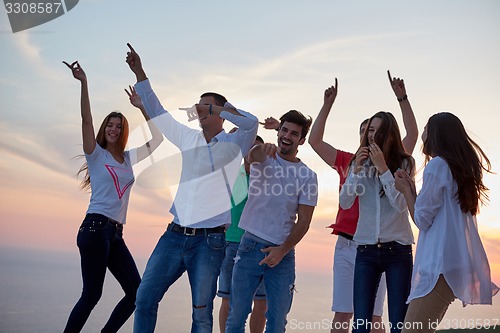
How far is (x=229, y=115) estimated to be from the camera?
5.72 meters

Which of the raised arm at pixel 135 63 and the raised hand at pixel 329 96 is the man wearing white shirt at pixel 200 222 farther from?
the raised hand at pixel 329 96

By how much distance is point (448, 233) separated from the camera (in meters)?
4.72

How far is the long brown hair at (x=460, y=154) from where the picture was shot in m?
4.75

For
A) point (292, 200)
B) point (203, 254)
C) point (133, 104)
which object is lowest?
point (203, 254)

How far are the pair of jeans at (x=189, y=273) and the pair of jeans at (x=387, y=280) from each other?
1276 millimetres

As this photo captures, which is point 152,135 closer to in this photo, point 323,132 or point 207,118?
point 207,118

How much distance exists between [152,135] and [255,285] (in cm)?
199

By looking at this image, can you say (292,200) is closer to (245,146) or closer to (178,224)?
(245,146)

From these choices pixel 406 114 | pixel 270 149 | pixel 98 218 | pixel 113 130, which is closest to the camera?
pixel 270 149

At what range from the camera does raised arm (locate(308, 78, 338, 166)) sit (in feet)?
22.1

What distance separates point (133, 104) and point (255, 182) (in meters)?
1.57

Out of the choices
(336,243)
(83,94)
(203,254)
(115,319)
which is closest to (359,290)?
(336,243)

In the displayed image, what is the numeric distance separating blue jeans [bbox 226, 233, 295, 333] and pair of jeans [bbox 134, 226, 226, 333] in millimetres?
206

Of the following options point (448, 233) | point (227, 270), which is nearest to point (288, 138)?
point (448, 233)
